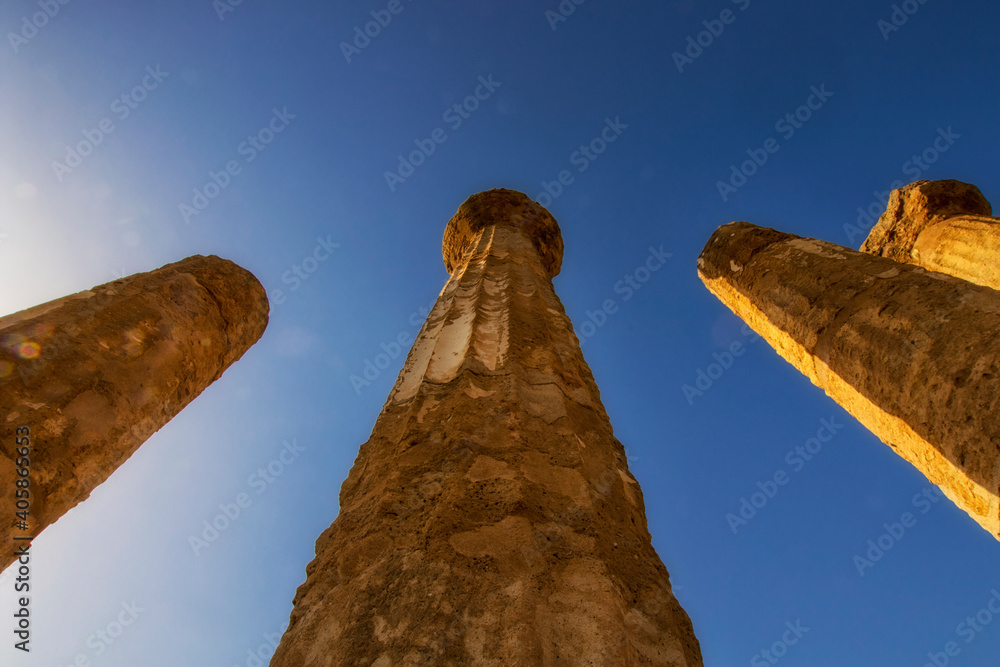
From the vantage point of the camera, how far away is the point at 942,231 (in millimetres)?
7766

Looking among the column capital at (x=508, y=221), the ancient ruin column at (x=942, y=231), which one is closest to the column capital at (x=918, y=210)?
the ancient ruin column at (x=942, y=231)

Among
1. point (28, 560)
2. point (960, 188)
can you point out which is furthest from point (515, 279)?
point (960, 188)

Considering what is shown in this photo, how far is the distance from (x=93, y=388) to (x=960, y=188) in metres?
10.8

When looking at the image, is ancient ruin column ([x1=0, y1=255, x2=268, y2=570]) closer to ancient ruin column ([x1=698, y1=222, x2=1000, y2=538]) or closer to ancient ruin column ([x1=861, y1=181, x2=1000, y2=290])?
ancient ruin column ([x1=698, y1=222, x2=1000, y2=538])

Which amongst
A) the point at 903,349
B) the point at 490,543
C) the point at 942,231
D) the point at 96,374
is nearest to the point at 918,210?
the point at 942,231

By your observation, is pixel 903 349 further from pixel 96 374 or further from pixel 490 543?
pixel 96 374

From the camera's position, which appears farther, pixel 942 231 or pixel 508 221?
pixel 942 231

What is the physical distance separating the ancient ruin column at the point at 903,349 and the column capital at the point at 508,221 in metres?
3.10

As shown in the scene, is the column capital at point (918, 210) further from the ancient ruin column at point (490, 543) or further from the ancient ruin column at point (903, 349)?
the ancient ruin column at point (490, 543)

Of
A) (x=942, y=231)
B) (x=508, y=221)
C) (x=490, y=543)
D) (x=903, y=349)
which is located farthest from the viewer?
(x=942, y=231)

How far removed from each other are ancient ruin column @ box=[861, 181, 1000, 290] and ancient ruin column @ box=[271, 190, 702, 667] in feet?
22.9

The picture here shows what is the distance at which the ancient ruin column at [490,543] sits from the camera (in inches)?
54.0

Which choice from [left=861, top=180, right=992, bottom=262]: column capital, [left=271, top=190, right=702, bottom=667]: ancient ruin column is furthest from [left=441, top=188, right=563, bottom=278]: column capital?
[left=271, top=190, right=702, bottom=667]: ancient ruin column

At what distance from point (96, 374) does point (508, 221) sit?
5149 millimetres
